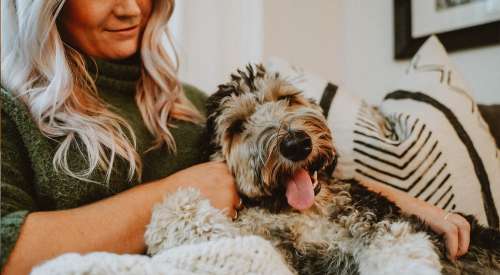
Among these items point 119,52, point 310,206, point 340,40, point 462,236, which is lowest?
point 462,236

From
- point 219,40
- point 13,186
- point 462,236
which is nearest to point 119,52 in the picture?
point 13,186

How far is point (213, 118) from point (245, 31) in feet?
3.81

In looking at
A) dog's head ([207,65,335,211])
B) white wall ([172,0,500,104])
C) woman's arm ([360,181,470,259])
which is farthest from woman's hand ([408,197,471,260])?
white wall ([172,0,500,104])

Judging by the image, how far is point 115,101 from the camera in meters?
1.45

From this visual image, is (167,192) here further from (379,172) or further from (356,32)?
(356,32)

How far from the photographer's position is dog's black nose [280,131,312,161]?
3.74ft

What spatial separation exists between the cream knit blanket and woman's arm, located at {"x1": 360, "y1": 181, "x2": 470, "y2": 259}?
0.54 m

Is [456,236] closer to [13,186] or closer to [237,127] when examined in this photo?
[237,127]

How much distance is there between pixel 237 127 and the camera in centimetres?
138

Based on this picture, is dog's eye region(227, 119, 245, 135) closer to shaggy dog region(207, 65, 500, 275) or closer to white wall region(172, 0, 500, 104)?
shaggy dog region(207, 65, 500, 275)

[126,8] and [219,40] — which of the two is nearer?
[126,8]

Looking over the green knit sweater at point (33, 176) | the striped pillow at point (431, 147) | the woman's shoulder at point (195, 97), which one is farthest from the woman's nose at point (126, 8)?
the striped pillow at point (431, 147)

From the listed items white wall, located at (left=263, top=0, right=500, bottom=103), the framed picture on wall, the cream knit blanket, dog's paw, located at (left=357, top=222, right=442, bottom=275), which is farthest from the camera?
white wall, located at (left=263, top=0, right=500, bottom=103)

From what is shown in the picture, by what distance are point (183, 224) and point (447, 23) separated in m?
1.87
